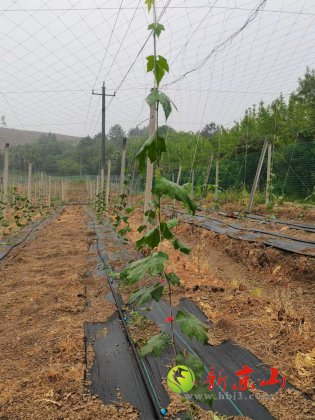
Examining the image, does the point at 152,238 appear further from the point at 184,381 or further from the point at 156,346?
the point at 184,381

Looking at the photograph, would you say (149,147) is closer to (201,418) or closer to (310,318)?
(201,418)


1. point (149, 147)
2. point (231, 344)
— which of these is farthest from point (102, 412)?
point (149, 147)

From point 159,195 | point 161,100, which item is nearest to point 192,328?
point 159,195

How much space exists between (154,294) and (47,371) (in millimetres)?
1358

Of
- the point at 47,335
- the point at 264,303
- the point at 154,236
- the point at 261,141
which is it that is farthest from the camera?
the point at 261,141

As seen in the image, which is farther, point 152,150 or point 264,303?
point 264,303

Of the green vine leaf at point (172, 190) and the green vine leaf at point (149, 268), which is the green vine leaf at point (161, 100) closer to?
the green vine leaf at point (172, 190)

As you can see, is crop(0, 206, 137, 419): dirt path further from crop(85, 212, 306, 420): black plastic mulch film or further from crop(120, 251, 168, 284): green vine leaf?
crop(120, 251, 168, 284): green vine leaf

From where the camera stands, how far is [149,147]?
1.37m

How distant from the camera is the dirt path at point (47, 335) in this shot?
6.68 feet

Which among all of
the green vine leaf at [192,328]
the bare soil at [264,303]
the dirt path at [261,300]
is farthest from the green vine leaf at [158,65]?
the bare soil at [264,303]

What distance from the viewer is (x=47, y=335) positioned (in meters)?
3.01

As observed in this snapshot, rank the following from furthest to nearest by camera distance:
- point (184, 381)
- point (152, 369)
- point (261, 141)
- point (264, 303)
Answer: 1. point (261, 141)
2. point (264, 303)
3. point (152, 369)
4. point (184, 381)

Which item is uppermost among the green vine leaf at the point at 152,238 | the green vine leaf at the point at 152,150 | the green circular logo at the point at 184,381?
the green vine leaf at the point at 152,150
